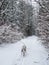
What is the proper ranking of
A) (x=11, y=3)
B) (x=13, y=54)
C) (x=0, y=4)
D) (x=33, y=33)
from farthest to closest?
(x=33, y=33), (x=11, y=3), (x=0, y=4), (x=13, y=54)

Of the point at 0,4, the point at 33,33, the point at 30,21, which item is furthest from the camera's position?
the point at 33,33

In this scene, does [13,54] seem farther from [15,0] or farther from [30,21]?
[30,21]

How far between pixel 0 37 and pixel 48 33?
14.8 ft

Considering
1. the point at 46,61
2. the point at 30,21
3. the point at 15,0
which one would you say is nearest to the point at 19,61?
the point at 46,61

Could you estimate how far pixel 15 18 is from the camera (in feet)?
60.2

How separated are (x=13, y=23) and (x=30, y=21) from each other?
10413mm

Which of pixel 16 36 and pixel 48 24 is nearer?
pixel 48 24

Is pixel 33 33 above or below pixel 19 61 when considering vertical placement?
below

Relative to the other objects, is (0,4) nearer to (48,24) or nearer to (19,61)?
(48,24)

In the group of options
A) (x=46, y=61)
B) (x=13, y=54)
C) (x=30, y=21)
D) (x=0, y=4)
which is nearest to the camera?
(x=46, y=61)

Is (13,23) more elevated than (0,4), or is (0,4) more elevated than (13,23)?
(0,4)

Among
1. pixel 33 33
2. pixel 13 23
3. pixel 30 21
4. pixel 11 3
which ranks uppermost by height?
pixel 11 3

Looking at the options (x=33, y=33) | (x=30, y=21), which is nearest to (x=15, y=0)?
(x=30, y=21)

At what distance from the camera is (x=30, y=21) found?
91.9 feet
